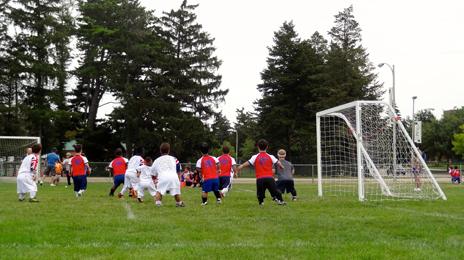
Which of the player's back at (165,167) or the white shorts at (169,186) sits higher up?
the player's back at (165,167)

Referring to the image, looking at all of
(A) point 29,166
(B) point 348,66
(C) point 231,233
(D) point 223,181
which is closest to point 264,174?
(D) point 223,181

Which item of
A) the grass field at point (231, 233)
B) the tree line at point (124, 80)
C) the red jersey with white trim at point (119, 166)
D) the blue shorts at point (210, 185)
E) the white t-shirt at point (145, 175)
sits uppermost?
the tree line at point (124, 80)

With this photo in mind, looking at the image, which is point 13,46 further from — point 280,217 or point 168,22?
point 280,217

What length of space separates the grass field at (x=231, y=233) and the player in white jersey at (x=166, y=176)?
1.21 metres

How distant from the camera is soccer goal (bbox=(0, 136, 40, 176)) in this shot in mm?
35969

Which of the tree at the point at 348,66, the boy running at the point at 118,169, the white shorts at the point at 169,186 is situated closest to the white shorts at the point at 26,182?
the boy running at the point at 118,169

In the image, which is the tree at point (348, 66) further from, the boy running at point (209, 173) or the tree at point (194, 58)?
the boy running at point (209, 173)

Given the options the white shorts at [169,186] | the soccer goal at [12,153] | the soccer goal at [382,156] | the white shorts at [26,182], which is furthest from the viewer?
the soccer goal at [12,153]

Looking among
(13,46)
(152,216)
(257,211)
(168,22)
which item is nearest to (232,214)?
(257,211)

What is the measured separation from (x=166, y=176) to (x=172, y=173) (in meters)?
0.18

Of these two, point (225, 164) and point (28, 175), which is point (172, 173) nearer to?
point (225, 164)

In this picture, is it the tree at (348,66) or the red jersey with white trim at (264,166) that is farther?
the tree at (348,66)

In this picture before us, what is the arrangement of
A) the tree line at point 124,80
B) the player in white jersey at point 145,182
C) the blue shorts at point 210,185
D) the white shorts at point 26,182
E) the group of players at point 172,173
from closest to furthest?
the group of players at point 172,173 < the blue shorts at point 210,185 < the white shorts at point 26,182 < the player in white jersey at point 145,182 < the tree line at point 124,80

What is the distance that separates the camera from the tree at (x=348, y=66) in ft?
204
